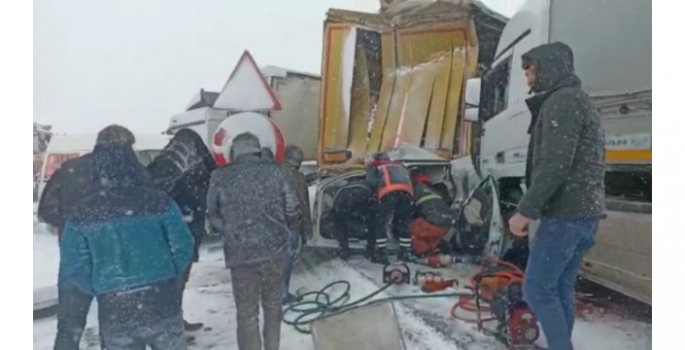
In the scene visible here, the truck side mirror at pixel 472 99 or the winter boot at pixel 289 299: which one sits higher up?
the truck side mirror at pixel 472 99

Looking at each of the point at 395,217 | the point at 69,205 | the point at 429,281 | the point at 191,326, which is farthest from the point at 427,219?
the point at 69,205

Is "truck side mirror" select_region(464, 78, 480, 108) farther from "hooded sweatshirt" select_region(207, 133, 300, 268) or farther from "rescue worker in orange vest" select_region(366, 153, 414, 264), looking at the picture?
"hooded sweatshirt" select_region(207, 133, 300, 268)

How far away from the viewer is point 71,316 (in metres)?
1.59

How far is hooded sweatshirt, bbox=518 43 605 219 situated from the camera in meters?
1.48

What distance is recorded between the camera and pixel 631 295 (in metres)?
1.74

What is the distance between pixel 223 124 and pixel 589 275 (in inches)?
46.3

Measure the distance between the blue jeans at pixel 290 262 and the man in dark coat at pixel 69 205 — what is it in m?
0.53

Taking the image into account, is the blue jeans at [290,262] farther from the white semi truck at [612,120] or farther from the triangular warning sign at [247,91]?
the white semi truck at [612,120]

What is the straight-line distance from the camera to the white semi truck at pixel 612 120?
167 centimetres

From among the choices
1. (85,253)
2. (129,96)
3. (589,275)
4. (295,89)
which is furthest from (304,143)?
(589,275)

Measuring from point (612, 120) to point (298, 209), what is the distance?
955 mm

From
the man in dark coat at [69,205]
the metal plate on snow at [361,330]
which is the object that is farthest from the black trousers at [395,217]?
the man in dark coat at [69,205]

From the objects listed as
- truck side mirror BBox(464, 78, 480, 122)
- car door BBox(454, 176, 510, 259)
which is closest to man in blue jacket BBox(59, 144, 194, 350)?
car door BBox(454, 176, 510, 259)

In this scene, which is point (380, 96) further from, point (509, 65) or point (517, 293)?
point (517, 293)
